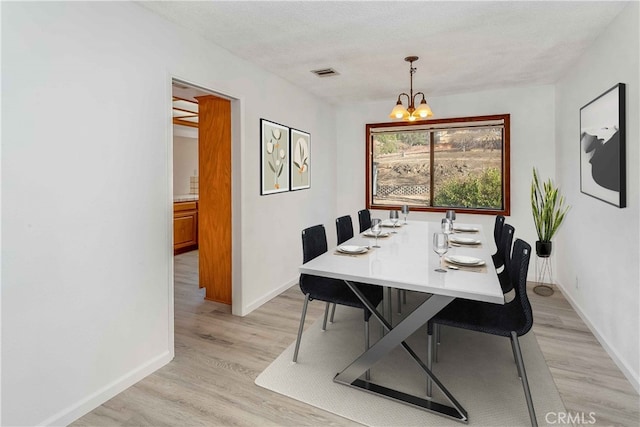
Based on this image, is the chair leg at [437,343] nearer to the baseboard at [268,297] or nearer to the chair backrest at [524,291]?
the chair backrest at [524,291]

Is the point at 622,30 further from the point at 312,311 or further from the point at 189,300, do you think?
the point at 189,300

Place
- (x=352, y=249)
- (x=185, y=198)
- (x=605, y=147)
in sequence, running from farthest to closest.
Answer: (x=185, y=198) → (x=605, y=147) → (x=352, y=249)

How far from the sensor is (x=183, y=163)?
7.12 m

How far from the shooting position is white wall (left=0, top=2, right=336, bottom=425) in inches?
68.4

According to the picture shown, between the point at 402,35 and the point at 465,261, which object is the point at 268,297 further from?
the point at 402,35

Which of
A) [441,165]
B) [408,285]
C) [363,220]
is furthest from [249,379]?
[441,165]

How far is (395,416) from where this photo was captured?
1.99 metres

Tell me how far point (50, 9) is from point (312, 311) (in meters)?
2.93

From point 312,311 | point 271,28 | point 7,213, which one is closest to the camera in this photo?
point 7,213

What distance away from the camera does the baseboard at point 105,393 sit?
1.93m

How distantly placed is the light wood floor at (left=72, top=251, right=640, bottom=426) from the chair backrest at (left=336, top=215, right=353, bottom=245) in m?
0.77

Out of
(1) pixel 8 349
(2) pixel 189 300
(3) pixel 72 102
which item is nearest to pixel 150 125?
(3) pixel 72 102

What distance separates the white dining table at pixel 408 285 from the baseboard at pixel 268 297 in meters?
1.39

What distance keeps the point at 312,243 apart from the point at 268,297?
1.42 m
